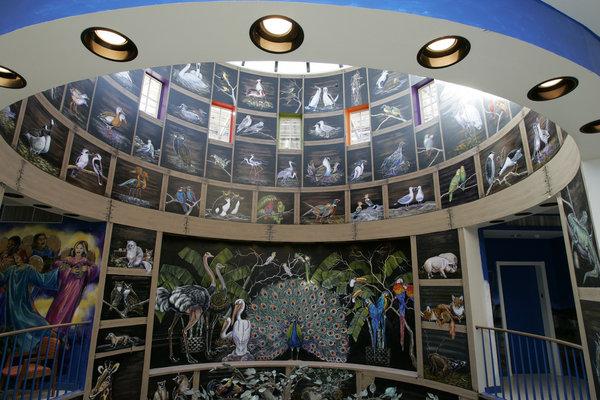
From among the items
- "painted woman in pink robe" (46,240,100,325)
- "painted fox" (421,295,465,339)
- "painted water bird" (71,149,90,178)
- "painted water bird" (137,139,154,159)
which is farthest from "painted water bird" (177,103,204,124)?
"painted fox" (421,295,465,339)

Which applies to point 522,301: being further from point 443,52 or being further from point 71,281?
point 71,281

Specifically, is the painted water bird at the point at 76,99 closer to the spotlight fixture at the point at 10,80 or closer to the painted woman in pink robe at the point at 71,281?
the painted woman in pink robe at the point at 71,281

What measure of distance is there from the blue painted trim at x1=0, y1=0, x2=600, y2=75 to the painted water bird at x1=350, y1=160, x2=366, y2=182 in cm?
662

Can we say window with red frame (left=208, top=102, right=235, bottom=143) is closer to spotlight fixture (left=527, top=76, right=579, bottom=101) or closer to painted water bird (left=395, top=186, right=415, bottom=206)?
painted water bird (left=395, top=186, right=415, bottom=206)

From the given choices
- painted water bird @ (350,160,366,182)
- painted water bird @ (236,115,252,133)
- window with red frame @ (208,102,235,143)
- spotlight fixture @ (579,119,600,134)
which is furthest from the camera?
painted water bird @ (236,115,252,133)

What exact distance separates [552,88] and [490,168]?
4.24 m

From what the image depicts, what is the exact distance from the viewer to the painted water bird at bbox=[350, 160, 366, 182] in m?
8.79

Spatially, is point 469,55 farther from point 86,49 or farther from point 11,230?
point 11,230

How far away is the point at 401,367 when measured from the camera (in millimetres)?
7555

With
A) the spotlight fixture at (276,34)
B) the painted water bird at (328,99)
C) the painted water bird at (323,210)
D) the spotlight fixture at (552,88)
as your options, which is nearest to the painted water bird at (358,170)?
the painted water bird at (323,210)

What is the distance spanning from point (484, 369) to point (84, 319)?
699cm

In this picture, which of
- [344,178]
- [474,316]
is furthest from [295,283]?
[474,316]

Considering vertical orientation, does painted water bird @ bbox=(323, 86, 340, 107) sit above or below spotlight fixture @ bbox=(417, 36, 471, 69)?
above

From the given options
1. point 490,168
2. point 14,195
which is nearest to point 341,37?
point 490,168
